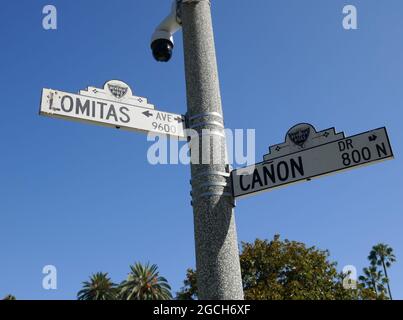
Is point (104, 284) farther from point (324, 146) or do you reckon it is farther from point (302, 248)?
point (324, 146)

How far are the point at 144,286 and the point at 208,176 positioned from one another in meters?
48.9

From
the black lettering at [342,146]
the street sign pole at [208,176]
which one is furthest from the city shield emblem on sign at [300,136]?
the street sign pole at [208,176]

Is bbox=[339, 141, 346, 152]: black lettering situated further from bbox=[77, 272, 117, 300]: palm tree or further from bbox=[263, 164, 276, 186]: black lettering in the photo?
bbox=[77, 272, 117, 300]: palm tree

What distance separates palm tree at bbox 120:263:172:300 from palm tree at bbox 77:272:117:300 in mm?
1996

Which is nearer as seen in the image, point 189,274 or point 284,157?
point 284,157

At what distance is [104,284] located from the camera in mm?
51625

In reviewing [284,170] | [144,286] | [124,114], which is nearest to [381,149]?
[284,170]

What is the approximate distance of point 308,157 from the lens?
12.0 ft

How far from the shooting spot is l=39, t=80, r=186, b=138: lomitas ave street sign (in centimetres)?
386

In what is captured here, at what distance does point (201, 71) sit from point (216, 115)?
410 mm

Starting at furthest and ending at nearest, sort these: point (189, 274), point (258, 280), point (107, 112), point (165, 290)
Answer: point (165, 290)
point (189, 274)
point (258, 280)
point (107, 112)

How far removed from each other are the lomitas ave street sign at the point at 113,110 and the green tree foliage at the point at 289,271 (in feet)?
74.0

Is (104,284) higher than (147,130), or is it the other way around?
(104,284)
